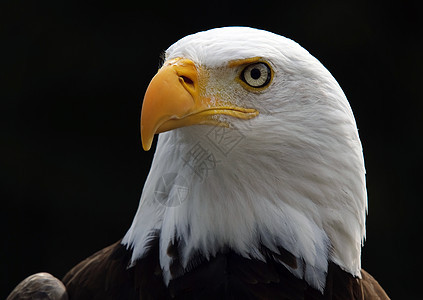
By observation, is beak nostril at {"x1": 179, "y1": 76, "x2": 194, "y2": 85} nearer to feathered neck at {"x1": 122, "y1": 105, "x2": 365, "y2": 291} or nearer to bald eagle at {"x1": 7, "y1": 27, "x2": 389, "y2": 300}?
bald eagle at {"x1": 7, "y1": 27, "x2": 389, "y2": 300}

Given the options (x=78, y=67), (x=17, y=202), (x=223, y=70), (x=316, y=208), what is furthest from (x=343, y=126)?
(x=17, y=202)

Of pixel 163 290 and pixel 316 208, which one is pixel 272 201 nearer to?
pixel 316 208

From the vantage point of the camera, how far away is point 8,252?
587 centimetres

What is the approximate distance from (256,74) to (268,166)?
288mm

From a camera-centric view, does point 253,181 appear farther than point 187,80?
Yes

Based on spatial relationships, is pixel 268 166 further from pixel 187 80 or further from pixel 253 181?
pixel 187 80

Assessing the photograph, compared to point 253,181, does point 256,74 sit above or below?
above

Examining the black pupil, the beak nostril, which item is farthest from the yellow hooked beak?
the black pupil

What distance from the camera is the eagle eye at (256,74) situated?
2.25 meters

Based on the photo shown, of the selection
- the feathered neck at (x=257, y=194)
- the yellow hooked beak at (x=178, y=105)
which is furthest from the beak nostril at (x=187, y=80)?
the feathered neck at (x=257, y=194)

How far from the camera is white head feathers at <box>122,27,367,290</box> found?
2258 mm

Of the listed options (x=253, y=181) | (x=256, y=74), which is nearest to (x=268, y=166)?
(x=253, y=181)

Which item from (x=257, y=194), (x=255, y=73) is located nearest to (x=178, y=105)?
(x=255, y=73)

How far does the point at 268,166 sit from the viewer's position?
2.29 meters
